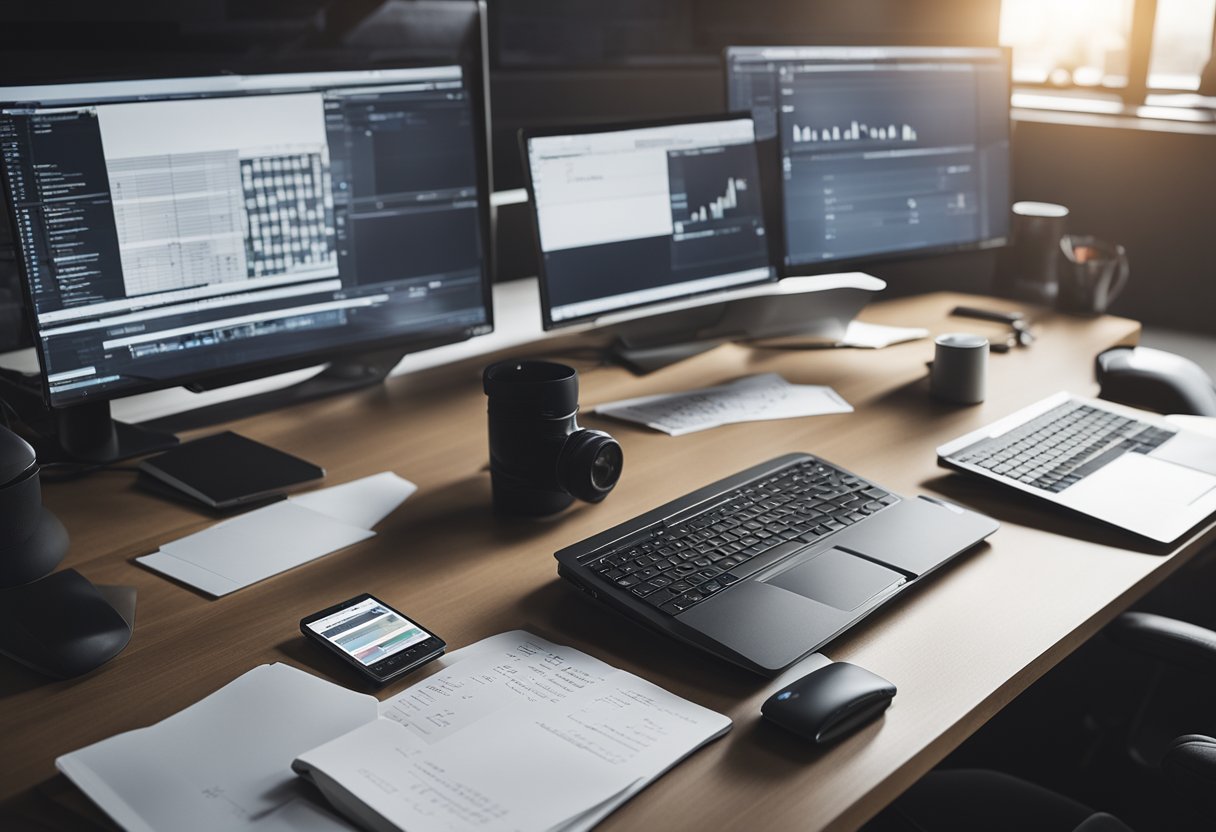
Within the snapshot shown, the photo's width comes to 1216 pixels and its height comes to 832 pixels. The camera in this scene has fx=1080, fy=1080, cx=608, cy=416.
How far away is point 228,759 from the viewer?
783 mm

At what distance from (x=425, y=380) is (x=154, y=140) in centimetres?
57

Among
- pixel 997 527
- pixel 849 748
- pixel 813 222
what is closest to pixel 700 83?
pixel 813 222

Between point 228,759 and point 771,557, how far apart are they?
1.74 ft

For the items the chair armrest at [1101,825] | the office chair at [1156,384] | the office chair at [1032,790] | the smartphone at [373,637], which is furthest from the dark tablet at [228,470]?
the office chair at [1156,384]

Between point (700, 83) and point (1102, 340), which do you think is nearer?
point (1102, 340)

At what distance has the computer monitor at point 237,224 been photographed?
3.79 feet

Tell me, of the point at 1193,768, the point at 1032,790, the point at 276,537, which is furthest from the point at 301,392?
the point at 1193,768

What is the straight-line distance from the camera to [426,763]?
768 millimetres

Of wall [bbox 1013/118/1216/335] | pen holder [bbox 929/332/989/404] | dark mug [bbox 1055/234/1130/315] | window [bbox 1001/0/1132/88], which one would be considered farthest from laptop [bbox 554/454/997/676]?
window [bbox 1001/0/1132/88]

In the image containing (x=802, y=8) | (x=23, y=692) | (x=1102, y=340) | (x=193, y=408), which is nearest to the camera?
(x=23, y=692)

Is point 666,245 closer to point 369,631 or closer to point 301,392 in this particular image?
point 301,392

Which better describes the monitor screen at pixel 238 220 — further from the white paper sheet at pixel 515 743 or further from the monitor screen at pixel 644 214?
the white paper sheet at pixel 515 743

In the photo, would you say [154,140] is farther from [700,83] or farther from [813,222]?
[700,83]

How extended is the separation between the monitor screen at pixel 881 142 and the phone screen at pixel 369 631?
1.14 meters
